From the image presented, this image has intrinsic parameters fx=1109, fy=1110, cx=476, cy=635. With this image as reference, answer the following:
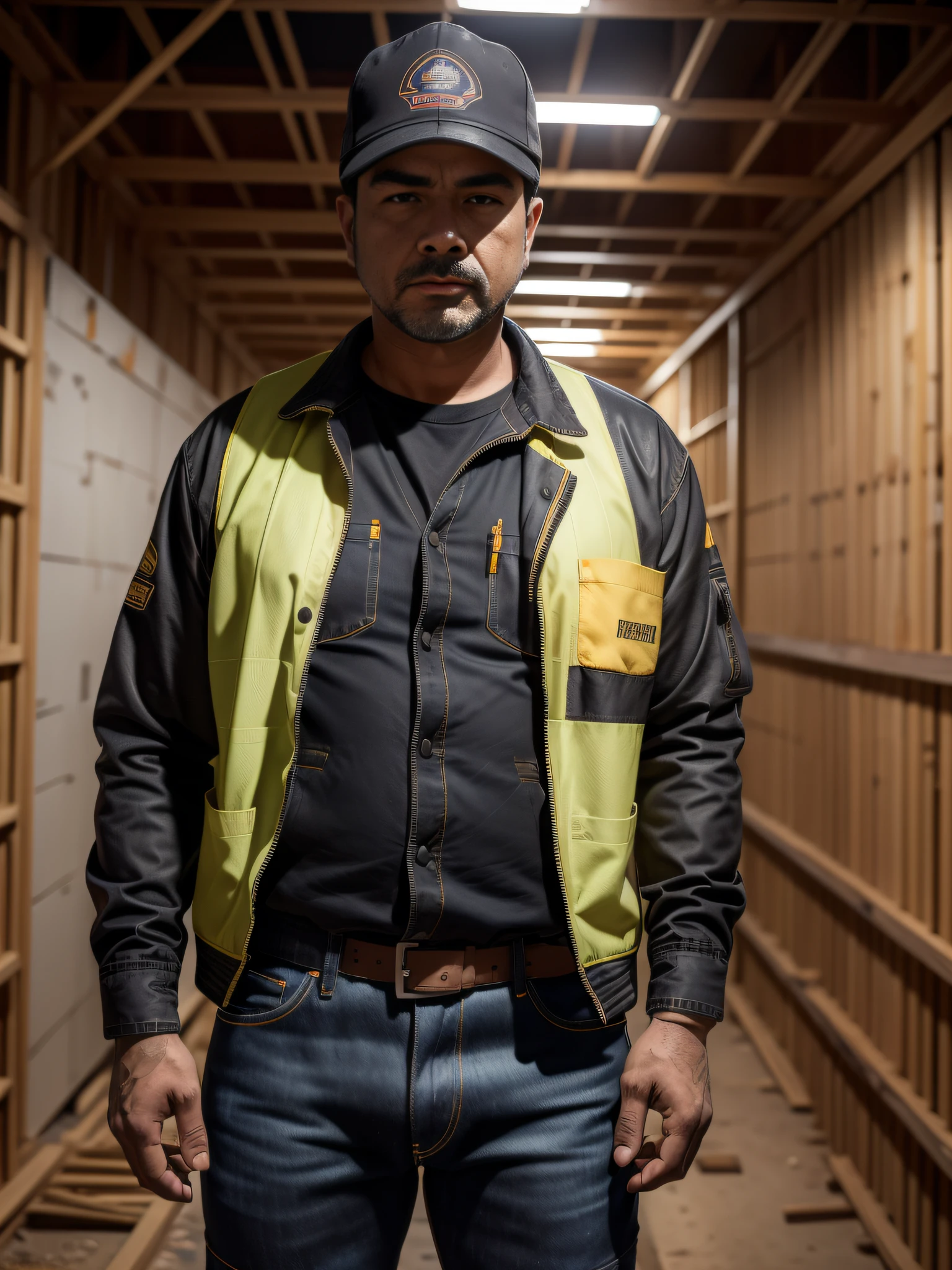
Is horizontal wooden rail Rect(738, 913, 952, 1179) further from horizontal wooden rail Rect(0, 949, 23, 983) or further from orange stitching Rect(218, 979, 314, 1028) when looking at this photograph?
horizontal wooden rail Rect(0, 949, 23, 983)

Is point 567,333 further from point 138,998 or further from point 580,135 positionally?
point 138,998

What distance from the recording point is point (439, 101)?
4.58 ft

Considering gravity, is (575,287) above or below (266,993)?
above

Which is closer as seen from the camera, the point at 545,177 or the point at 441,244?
the point at 441,244

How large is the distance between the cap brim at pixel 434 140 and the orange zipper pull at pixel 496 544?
458 mm

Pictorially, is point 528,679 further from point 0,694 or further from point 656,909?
point 0,694

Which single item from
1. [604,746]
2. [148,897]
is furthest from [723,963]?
[148,897]

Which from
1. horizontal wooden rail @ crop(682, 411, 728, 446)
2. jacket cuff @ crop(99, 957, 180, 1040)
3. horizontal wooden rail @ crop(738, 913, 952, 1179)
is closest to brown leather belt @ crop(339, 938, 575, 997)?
jacket cuff @ crop(99, 957, 180, 1040)

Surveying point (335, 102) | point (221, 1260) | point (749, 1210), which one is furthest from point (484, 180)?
point (749, 1210)

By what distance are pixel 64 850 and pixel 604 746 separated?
3009 mm

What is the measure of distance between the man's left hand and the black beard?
35.6 inches

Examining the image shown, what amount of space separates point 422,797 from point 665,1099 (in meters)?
0.47

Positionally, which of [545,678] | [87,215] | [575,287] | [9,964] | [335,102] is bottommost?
[9,964]

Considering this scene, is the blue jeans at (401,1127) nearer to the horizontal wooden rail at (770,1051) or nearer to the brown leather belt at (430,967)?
the brown leather belt at (430,967)
